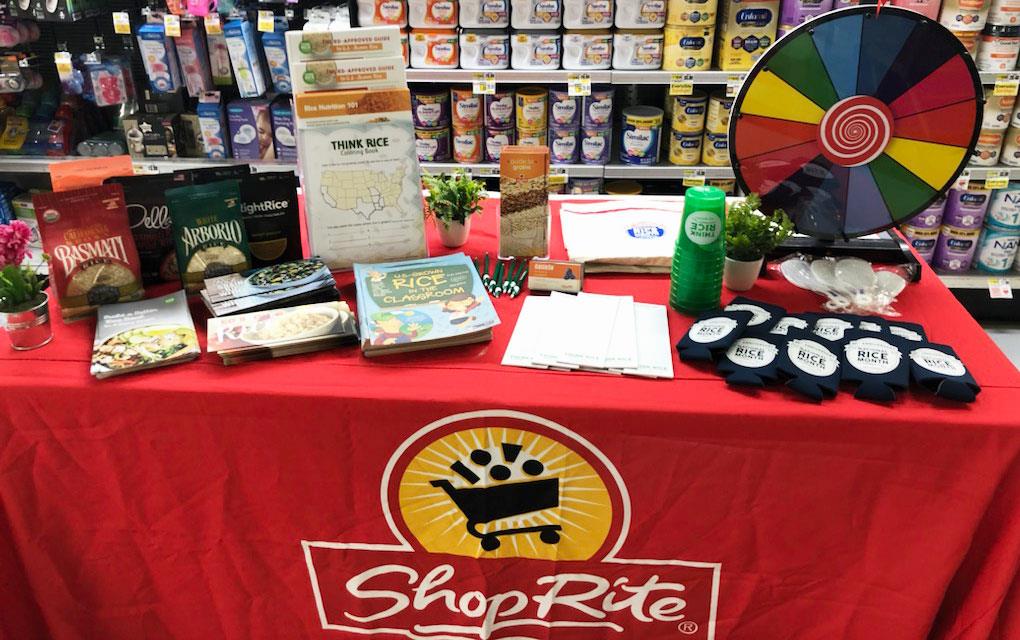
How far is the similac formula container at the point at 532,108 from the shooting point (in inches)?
127

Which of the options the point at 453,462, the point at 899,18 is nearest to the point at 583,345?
the point at 453,462

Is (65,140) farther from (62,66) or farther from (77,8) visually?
(77,8)

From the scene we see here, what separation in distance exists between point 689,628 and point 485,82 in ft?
7.59

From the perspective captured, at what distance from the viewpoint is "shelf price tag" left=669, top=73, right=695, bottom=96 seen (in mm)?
3146

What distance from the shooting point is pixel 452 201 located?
6.20ft

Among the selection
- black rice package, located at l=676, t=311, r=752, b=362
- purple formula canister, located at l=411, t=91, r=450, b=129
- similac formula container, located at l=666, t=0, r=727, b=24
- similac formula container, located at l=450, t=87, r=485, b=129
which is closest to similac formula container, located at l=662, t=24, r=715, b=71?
similac formula container, located at l=666, t=0, r=727, b=24

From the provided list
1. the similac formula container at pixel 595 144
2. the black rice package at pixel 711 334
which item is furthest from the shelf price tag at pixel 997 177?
the black rice package at pixel 711 334

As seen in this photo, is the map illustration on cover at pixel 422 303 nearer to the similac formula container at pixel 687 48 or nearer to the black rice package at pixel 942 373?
the black rice package at pixel 942 373

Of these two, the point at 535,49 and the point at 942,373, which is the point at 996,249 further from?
the point at 942,373

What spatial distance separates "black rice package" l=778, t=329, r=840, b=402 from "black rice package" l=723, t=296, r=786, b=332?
0.16ft

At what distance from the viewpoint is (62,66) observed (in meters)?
3.21

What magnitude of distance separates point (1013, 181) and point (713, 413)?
290 centimetres

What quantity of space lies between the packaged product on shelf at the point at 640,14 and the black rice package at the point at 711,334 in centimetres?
189

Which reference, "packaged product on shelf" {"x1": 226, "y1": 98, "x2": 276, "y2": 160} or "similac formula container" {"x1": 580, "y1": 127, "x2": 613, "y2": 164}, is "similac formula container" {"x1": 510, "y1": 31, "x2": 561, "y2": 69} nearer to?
"similac formula container" {"x1": 580, "y1": 127, "x2": 613, "y2": 164}
